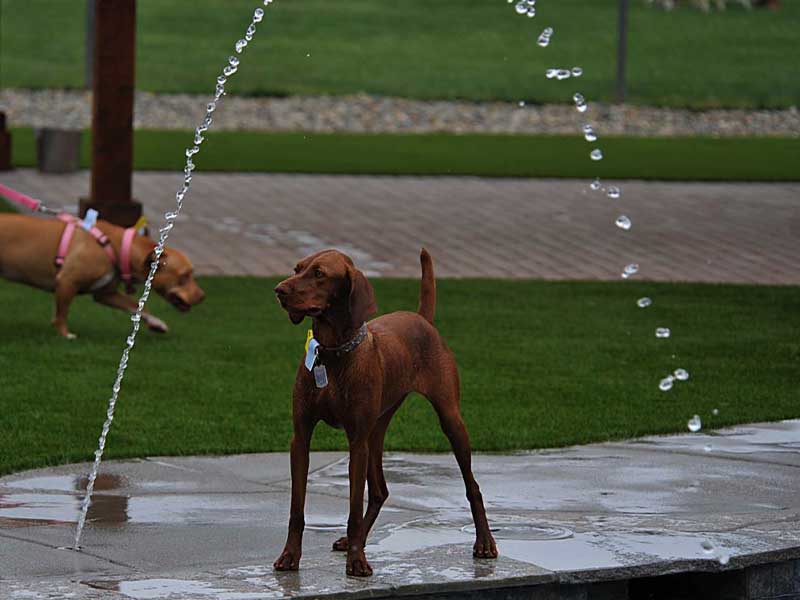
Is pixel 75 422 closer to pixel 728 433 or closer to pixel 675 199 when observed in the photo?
pixel 728 433

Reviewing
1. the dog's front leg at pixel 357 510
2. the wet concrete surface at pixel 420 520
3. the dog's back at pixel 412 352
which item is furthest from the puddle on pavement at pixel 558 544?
the dog's back at pixel 412 352

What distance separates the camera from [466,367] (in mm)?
10156

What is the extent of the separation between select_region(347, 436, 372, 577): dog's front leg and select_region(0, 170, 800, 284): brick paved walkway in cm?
864

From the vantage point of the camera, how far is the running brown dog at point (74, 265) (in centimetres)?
1061

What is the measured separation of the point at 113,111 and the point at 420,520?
8022 millimetres

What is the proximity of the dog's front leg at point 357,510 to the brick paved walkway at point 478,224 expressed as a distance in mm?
8642

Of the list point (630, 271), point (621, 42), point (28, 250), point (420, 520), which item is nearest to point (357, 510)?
point (420, 520)

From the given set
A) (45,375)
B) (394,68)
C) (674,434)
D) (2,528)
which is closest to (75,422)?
(45,375)

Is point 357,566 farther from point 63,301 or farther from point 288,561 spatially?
point 63,301

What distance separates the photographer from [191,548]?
585 cm

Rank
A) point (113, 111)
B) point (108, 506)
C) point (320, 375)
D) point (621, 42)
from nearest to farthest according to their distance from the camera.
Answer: point (320, 375) < point (108, 506) < point (113, 111) < point (621, 42)

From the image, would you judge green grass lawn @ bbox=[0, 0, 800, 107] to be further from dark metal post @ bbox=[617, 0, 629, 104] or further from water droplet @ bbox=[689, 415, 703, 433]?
water droplet @ bbox=[689, 415, 703, 433]

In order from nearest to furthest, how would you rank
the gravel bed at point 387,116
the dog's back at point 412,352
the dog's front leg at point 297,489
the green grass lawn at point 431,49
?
the dog's front leg at point 297,489, the dog's back at point 412,352, the gravel bed at point 387,116, the green grass lawn at point 431,49

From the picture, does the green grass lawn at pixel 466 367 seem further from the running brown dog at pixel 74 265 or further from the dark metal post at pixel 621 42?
the dark metal post at pixel 621 42
